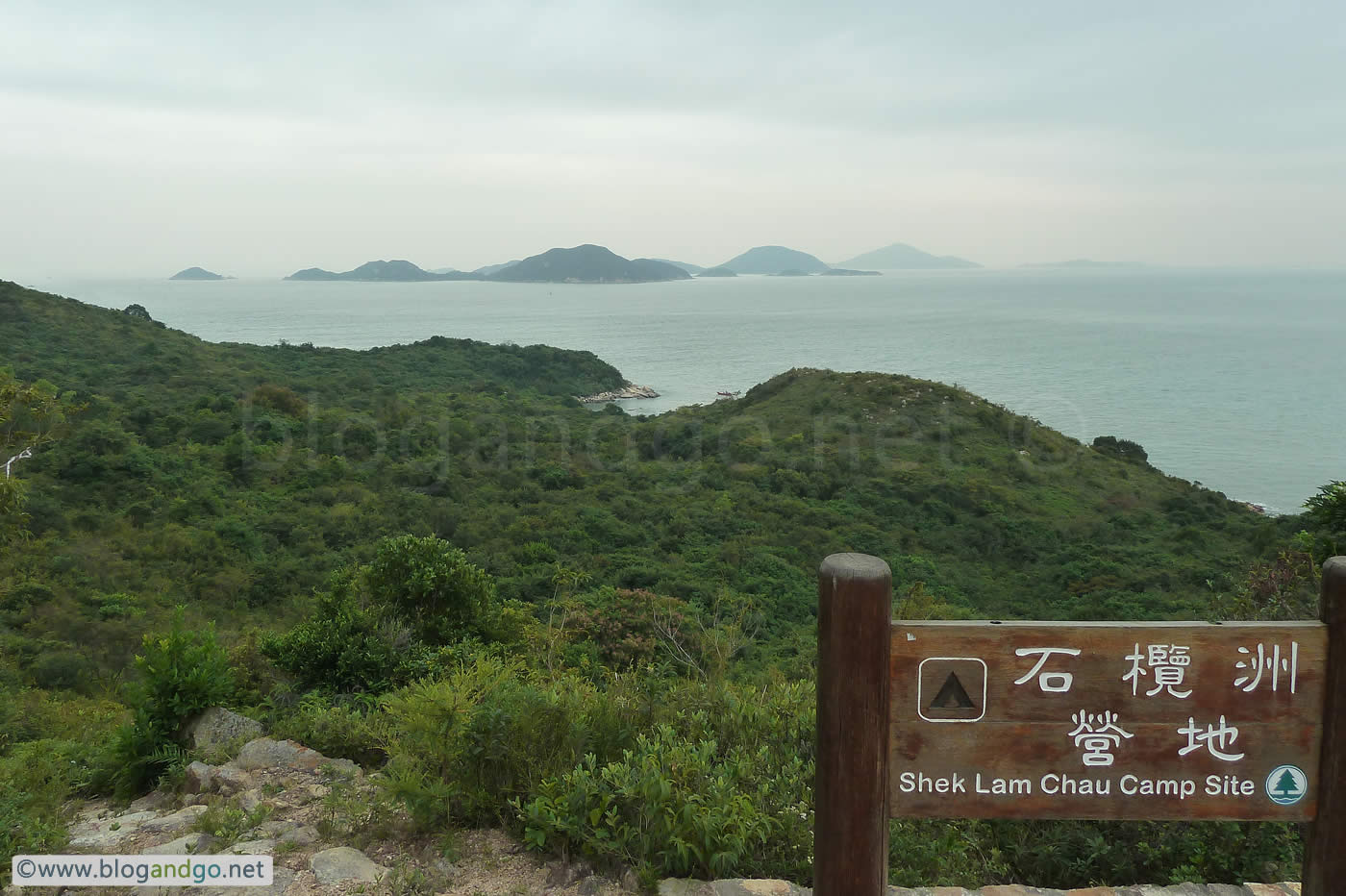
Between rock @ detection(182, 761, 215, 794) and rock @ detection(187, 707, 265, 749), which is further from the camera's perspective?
rock @ detection(187, 707, 265, 749)

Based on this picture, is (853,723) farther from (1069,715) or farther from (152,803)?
→ (152,803)

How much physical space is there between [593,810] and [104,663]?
10099 mm

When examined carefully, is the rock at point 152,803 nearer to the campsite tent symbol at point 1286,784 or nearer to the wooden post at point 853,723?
the wooden post at point 853,723

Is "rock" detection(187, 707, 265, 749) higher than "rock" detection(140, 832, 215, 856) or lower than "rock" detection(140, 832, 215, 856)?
lower

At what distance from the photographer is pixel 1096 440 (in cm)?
3584

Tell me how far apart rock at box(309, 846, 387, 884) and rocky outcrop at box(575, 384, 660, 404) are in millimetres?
49027

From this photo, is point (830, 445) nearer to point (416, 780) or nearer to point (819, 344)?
point (416, 780)

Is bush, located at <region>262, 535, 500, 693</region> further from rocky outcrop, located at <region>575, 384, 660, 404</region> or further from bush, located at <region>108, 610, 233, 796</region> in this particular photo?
rocky outcrop, located at <region>575, 384, 660, 404</region>

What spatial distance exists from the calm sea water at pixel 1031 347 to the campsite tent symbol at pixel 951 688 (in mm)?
36675

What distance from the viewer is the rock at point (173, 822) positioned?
143 inches

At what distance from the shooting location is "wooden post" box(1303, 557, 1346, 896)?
189 cm

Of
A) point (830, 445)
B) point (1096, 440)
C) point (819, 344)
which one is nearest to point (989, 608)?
point (830, 445)

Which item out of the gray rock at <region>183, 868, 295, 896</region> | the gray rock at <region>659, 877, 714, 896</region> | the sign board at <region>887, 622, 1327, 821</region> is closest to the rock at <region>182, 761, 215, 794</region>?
the gray rock at <region>183, 868, 295, 896</region>

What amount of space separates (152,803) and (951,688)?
157 inches
